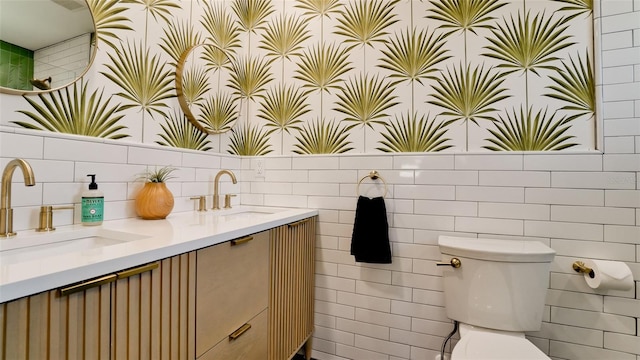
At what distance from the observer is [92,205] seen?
3.46 feet

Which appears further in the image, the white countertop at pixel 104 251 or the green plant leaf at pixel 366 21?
the green plant leaf at pixel 366 21

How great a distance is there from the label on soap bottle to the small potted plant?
0.18m

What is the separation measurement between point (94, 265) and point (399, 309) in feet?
4.70

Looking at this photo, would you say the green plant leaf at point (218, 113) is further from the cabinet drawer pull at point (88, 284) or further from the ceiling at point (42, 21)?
the cabinet drawer pull at point (88, 284)

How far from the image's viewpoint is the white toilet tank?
116cm

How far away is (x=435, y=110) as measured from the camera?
1.53 metres

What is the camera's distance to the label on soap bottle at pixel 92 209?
1047mm

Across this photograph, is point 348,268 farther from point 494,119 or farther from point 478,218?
point 494,119

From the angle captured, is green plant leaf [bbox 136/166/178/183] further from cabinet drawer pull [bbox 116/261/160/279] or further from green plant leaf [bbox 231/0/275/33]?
green plant leaf [bbox 231/0/275/33]

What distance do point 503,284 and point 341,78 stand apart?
136 cm

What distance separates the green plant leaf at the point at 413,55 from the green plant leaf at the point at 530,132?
0.46 meters

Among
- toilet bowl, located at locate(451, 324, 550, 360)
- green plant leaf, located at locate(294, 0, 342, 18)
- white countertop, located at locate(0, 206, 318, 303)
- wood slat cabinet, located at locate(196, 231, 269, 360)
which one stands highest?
green plant leaf, located at locate(294, 0, 342, 18)

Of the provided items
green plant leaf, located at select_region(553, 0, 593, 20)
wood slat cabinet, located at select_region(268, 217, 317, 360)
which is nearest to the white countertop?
wood slat cabinet, located at select_region(268, 217, 317, 360)

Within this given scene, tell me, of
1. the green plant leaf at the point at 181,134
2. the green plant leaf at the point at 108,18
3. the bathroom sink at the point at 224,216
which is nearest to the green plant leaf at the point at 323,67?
the green plant leaf at the point at 181,134
